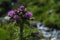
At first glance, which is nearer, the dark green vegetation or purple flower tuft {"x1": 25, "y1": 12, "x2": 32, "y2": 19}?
purple flower tuft {"x1": 25, "y1": 12, "x2": 32, "y2": 19}

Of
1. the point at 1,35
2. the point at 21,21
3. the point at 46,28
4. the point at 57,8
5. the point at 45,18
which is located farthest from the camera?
the point at 57,8

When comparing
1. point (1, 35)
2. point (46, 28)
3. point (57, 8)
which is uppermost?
point (57, 8)

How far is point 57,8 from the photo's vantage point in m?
17.2

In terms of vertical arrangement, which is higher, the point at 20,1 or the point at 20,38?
the point at 20,1

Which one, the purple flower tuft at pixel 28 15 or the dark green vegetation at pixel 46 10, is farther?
the dark green vegetation at pixel 46 10

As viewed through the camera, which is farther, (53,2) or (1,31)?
(53,2)

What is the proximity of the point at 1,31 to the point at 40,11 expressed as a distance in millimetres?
9201

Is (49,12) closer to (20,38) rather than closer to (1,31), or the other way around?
(1,31)

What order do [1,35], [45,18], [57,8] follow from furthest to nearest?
[57,8] < [45,18] < [1,35]

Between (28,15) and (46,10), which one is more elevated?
(46,10)

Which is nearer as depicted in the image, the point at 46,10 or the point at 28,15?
the point at 28,15

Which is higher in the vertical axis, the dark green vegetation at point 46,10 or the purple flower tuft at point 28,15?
the dark green vegetation at point 46,10

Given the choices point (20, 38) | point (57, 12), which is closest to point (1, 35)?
point (20, 38)

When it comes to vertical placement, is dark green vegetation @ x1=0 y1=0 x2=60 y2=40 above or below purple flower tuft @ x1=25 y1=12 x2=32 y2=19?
above
